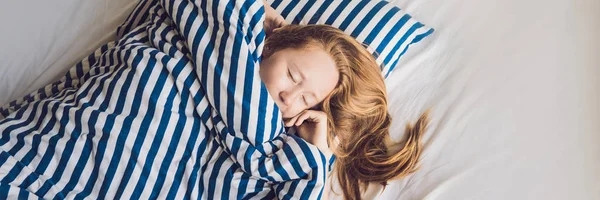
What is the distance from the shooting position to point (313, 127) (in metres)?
0.97

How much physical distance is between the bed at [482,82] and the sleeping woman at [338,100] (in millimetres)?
27

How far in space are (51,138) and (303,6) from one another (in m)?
0.47

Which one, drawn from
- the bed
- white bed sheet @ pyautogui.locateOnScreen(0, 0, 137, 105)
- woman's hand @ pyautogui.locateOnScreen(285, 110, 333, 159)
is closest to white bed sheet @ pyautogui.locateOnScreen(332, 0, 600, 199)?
the bed

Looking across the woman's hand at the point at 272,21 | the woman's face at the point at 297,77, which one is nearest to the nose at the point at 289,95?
the woman's face at the point at 297,77

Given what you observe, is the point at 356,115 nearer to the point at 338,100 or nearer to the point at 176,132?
the point at 338,100

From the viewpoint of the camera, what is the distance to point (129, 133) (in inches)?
34.9

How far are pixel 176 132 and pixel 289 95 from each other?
0.59 ft

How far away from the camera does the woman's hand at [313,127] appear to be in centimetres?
96

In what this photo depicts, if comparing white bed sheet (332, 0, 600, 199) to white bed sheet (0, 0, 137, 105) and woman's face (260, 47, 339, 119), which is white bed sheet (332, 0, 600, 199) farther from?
white bed sheet (0, 0, 137, 105)

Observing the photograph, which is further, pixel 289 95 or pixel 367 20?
pixel 367 20

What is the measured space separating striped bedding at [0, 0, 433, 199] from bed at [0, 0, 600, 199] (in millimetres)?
174

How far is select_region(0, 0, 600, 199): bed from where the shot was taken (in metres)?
0.96

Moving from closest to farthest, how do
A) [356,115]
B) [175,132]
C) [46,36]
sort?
[175,132] < [356,115] < [46,36]

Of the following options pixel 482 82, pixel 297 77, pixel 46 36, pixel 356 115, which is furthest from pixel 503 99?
pixel 46 36
